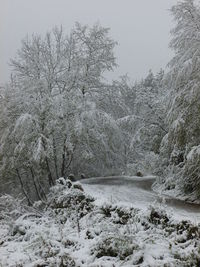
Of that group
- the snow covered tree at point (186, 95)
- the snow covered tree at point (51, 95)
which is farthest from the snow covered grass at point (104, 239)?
the snow covered tree at point (51, 95)

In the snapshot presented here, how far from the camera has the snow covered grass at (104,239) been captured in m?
4.88

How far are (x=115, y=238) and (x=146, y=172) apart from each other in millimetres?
19988

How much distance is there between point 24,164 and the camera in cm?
1661

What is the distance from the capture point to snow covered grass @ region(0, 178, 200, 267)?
4.88 meters

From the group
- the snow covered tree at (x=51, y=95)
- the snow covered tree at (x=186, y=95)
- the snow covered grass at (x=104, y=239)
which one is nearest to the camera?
the snow covered grass at (x=104, y=239)

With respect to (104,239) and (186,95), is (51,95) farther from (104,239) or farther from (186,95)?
(104,239)

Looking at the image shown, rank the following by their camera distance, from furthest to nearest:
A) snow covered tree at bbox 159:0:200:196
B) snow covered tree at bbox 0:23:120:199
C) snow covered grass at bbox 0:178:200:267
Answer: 1. snow covered tree at bbox 0:23:120:199
2. snow covered tree at bbox 159:0:200:196
3. snow covered grass at bbox 0:178:200:267

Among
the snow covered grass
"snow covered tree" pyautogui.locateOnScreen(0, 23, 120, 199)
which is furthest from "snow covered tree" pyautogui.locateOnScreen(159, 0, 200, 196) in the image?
"snow covered tree" pyautogui.locateOnScreen(0, 23, 120, 199)

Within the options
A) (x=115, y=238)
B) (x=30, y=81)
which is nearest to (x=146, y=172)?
(x=30, y=81)

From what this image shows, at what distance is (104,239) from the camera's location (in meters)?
5.47

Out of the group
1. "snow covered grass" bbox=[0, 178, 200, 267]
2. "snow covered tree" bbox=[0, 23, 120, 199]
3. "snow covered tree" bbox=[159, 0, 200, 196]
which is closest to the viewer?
"snow covered grass" bbox=[0, 178, 200, 267]

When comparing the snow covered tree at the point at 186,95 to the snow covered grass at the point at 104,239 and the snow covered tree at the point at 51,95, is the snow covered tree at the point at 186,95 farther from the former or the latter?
the snow covered tree at the point at 51,95

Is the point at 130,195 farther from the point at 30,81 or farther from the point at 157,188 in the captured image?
the point at 30,81

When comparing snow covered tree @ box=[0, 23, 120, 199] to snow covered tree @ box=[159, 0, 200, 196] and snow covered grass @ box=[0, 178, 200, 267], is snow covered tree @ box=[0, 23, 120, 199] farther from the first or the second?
snow covered grass @ box=[0, 178, 200, 267]
